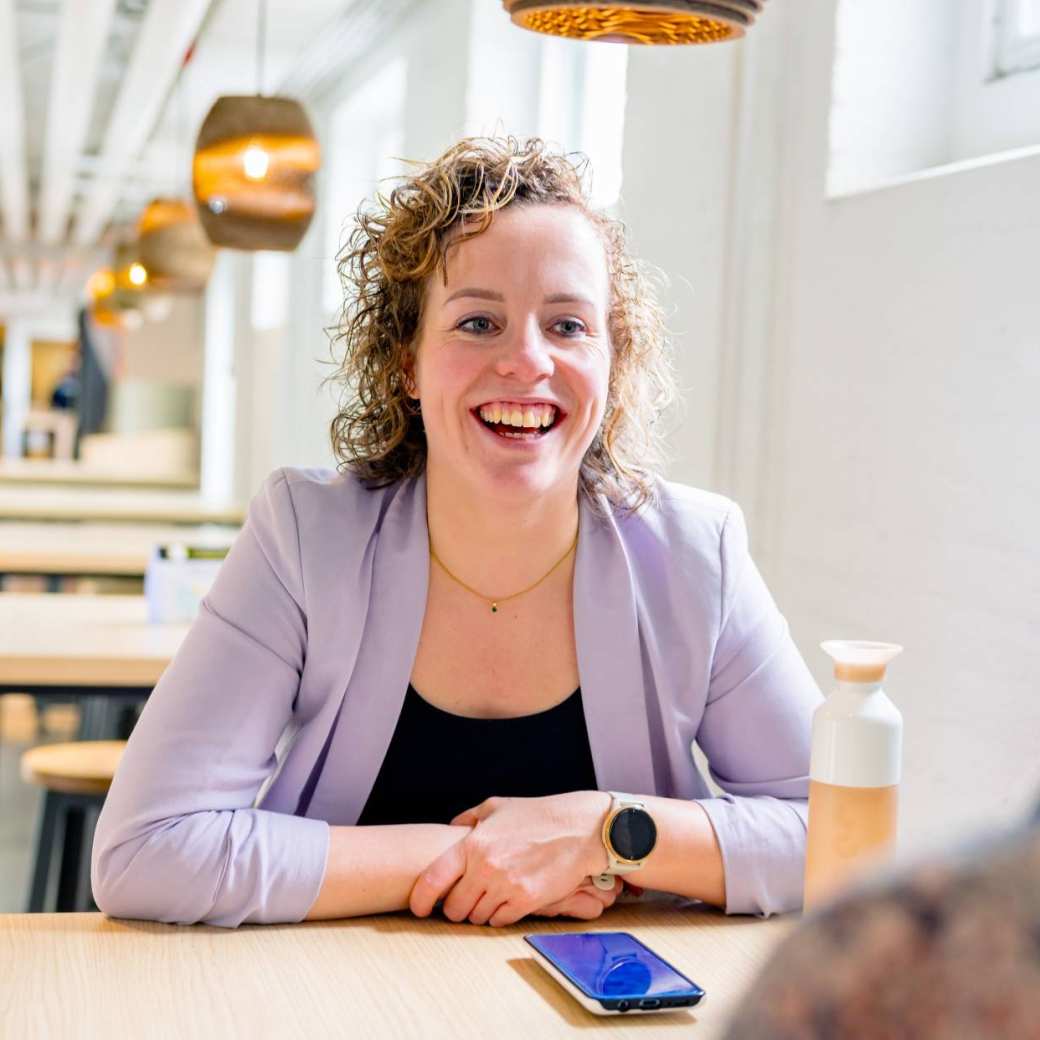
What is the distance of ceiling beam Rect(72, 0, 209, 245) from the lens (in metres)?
5.64

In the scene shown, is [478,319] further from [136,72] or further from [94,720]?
[136,72]

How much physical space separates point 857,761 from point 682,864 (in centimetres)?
41

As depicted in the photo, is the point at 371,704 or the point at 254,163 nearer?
the point at 371,704

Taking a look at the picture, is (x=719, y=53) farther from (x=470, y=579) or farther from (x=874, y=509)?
(x=470, y=579)

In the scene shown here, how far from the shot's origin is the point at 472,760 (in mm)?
1648

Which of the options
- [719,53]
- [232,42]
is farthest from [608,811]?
[232,42]

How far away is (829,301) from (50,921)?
1606 mm

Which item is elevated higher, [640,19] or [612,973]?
[640,19]

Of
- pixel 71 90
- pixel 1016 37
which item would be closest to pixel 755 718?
pixel 1016 37

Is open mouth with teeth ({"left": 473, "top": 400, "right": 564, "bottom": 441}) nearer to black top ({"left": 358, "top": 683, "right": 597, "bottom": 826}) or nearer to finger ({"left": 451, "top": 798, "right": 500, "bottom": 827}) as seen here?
black top ({"left": 358, "top": 683, "right": 597, "bottom": 826})

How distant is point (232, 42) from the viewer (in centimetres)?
668

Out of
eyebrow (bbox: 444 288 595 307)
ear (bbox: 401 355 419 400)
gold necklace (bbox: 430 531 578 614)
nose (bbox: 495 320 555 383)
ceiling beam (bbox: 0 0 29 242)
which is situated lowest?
gold necklace (bbox: 430 531 578 614)

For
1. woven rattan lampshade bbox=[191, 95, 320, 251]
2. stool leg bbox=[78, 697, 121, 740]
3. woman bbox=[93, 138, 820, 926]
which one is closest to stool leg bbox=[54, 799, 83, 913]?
woven rattan lampshade bbox=[191, 95, 320, 251]

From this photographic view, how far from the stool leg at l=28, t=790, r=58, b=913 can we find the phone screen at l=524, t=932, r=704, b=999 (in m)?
2.27
